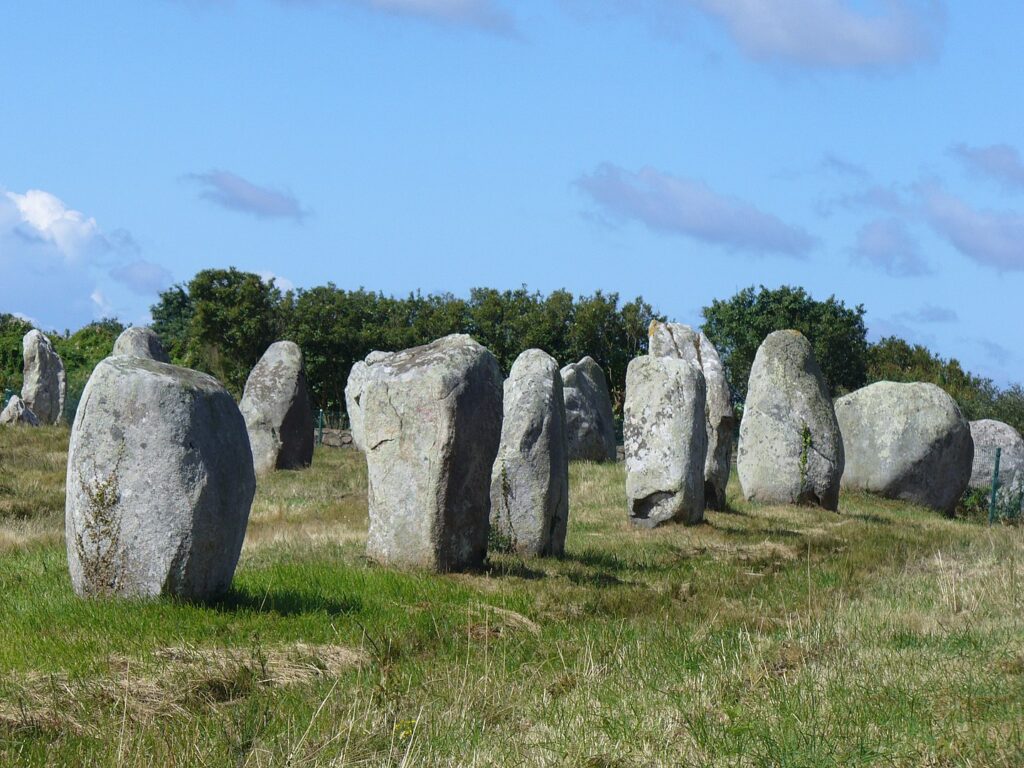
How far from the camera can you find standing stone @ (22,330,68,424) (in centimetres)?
3500

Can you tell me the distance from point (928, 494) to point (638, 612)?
16.8m

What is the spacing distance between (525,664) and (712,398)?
41.4ft

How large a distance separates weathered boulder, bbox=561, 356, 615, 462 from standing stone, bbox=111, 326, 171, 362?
926 cm

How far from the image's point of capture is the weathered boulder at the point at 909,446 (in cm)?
2673

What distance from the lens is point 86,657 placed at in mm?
8758

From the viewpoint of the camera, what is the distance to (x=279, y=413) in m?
26.9

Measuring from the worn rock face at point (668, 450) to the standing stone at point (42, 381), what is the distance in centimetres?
2177

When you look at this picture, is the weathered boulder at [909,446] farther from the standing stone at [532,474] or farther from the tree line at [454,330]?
the tree line at [454,330]

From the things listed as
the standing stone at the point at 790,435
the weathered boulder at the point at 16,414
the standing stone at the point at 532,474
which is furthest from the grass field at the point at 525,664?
the weathered boulder at the point at 16,414

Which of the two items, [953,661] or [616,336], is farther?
[616,336]

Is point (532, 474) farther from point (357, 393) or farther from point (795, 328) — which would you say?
point (795, 328)

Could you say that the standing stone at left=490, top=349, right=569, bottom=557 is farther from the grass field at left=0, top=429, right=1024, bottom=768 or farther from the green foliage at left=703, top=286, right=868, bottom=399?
the green foliage at left=703, top=286, right=868, bottom=399

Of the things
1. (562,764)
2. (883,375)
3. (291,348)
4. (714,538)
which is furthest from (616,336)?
(562,764)

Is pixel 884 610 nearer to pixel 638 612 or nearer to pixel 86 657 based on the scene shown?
pixel 638 612
